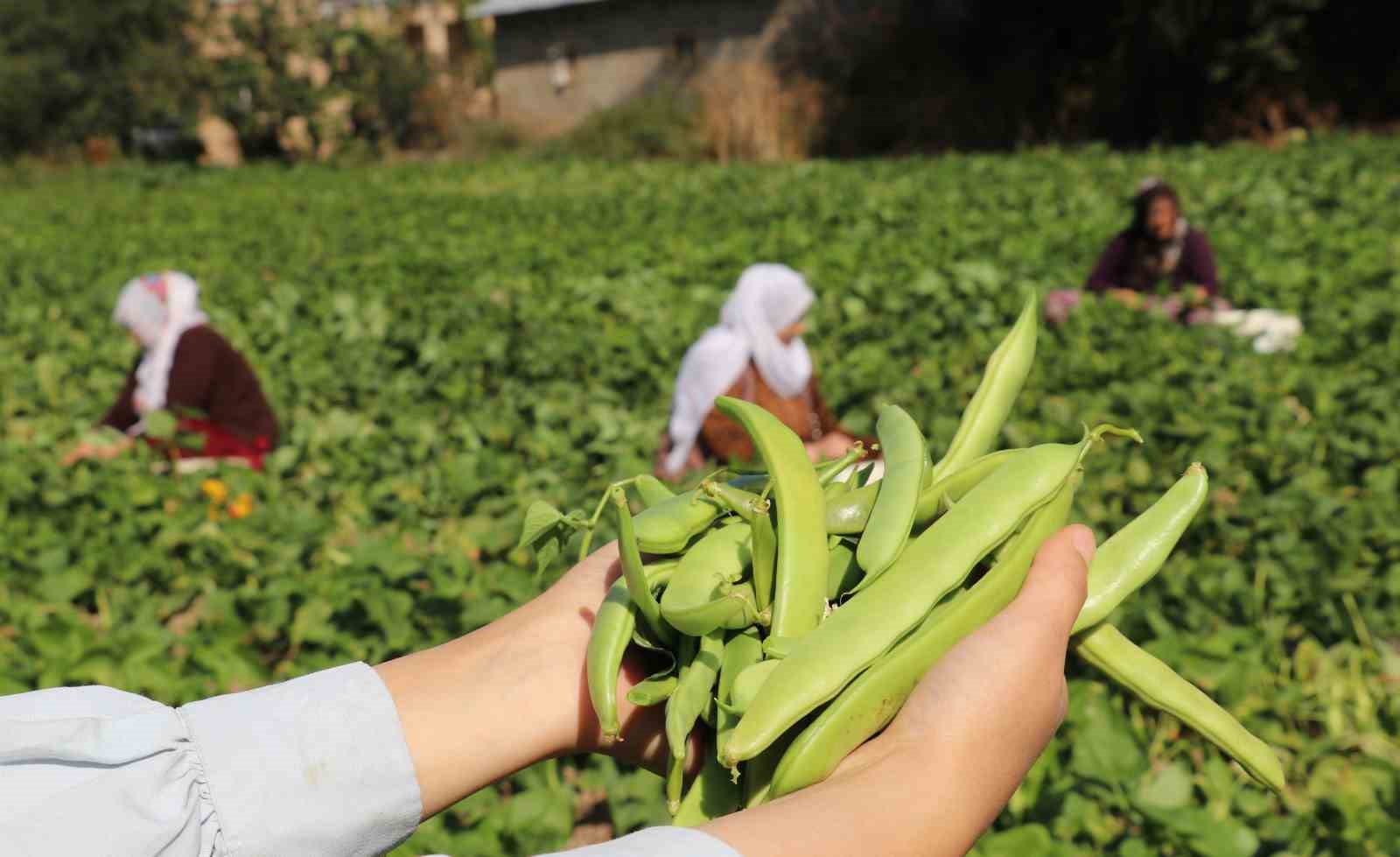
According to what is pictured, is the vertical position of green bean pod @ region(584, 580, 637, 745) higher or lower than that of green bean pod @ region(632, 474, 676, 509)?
lower

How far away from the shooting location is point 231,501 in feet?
14.7

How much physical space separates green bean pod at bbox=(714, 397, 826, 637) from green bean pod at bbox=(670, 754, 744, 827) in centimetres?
19

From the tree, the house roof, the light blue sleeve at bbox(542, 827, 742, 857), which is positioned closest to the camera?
the light blue sleeve at bbox(542, 827, 742, 857)

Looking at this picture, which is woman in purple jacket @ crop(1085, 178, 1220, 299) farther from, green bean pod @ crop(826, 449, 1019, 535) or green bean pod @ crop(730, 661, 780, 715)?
green bean pod @ crop(730, 661, 780, 715)

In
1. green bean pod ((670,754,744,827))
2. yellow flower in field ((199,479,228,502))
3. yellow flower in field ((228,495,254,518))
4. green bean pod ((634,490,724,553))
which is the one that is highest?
green bean pod ((634,490,724,553))

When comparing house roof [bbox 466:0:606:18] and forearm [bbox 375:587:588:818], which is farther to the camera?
house roof [bbox 466:0:606:18]

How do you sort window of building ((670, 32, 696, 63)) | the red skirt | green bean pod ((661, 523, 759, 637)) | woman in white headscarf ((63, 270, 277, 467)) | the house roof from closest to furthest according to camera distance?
green bean pod ((661, 523, 759, 637)) → the red skirt → woman in white headscarf ((63, 270, 277, 467)) → window of building ((670, 32, 696, 63)) → the house roof

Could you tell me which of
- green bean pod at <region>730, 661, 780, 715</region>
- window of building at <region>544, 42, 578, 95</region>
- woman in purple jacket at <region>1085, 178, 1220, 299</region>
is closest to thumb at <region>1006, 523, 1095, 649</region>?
green bean pod at <region>730, 661, 780, 715</region>

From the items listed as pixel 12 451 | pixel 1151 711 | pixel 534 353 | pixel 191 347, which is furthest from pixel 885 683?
pixel 534 353

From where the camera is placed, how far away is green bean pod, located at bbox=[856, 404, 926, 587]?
142 centimetres

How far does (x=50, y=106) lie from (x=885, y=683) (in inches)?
1666

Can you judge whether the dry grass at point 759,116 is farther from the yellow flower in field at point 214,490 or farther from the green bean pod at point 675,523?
the green bean pod at point 675,523

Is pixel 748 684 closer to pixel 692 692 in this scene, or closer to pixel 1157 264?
pixel 692 692

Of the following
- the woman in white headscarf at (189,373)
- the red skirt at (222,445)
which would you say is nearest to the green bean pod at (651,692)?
the red skirt at (222,445)
